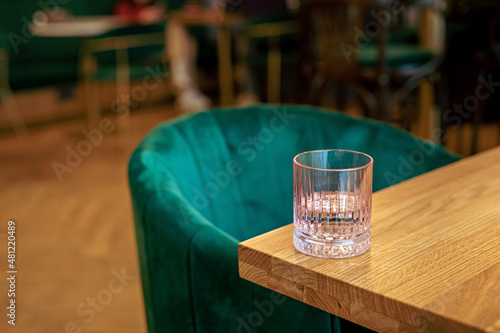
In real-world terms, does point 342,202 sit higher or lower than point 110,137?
higher

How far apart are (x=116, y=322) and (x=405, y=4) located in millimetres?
1772

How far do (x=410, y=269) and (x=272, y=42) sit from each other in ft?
13.7

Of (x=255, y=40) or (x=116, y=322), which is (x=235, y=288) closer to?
(x=116, y=322)

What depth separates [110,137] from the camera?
15.2 ft

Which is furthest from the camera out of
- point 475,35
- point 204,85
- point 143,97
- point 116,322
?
point 204,85

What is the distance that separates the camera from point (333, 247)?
0.71 m

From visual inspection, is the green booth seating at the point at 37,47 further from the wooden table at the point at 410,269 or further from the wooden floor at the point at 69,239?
the wooden table at the point at 410,269

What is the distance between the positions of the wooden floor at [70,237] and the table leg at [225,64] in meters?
1.08

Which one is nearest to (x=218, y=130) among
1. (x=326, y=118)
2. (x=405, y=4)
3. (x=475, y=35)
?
(x=326, y=118)

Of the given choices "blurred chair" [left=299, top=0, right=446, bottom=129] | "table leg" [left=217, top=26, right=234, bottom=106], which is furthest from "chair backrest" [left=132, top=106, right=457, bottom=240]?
"table leg" [left=217, top=26, right=234, bottom=106]

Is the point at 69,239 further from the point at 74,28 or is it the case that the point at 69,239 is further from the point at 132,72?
the point at 74,28

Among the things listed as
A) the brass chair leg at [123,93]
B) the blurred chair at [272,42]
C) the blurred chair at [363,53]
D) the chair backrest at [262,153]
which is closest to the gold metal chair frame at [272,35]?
the blurred chair at [272,42]

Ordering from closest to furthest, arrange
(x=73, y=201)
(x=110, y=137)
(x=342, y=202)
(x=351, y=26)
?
(x=342, y=202) < (x=351, y=26) < (x=73, y=201) < (x=110, y=137)

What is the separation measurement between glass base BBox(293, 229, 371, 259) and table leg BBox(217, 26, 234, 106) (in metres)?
4.42
